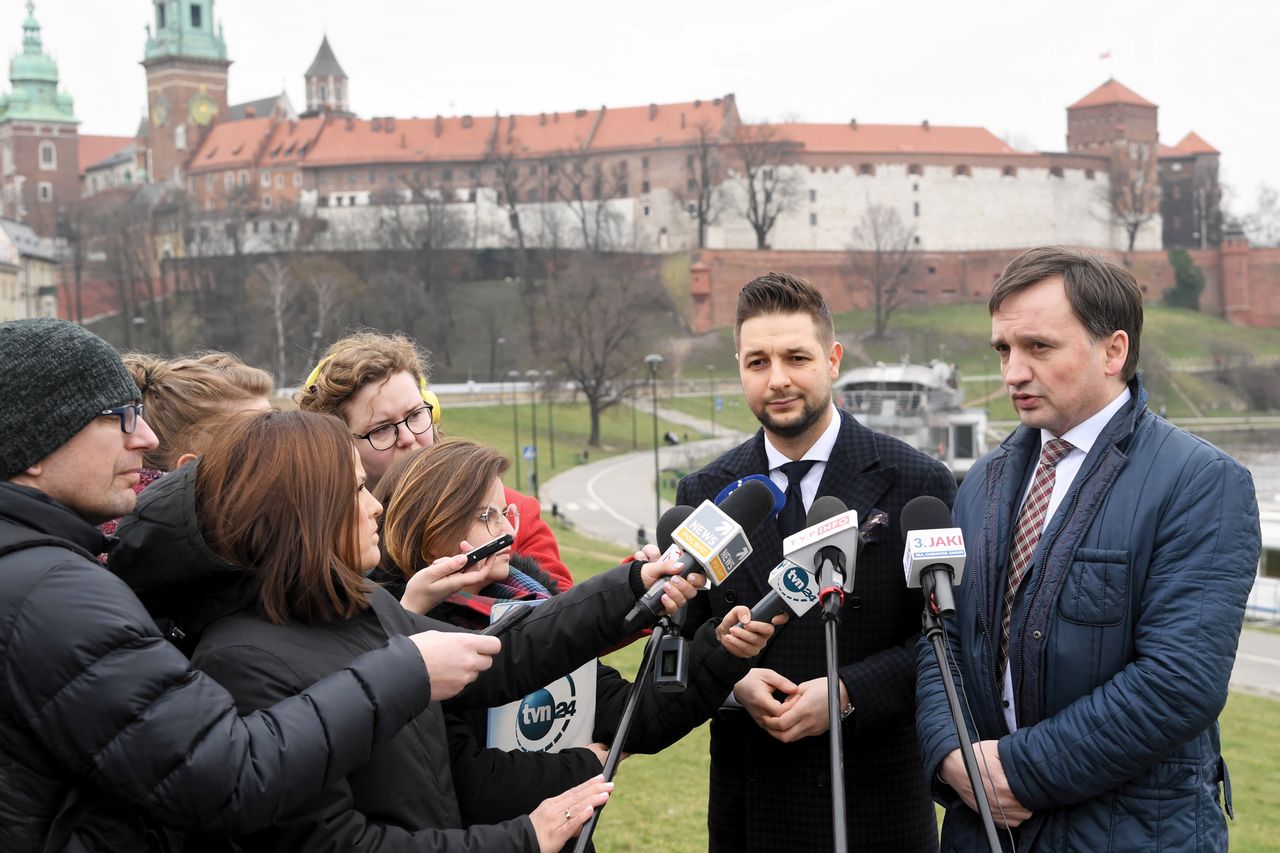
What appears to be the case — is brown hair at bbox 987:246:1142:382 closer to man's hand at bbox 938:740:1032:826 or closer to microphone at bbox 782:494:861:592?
microphone at bbox 782:494:861:592

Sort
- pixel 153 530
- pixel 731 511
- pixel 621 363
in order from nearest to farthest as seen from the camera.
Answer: pixel 153 530
pixel 731 511
pixel 621 363

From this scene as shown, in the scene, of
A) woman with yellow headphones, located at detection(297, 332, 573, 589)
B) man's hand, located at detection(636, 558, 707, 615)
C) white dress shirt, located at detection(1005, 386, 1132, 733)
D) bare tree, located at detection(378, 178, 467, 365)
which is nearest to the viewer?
man's hand, located at detection(636, 558, 707, 615)

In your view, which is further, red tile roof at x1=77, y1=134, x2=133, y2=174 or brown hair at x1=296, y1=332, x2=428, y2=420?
red tile roof at x1=77, y1=134, x2=133, y2=174

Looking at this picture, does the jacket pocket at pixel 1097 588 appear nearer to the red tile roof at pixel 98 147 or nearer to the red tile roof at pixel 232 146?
the red tile roof at pixel 232 146

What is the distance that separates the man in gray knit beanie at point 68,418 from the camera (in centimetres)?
236

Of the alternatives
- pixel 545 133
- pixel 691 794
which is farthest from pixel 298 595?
pixel 545 133

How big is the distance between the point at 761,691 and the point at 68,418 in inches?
68.1

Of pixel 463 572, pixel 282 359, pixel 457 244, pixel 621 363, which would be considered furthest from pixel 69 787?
pixel 457 244

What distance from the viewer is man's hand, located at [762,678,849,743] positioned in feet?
10.6

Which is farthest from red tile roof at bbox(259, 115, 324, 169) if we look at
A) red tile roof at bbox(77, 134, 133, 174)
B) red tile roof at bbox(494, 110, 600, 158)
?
red tile roof at bbox(77, 134, 133, 174)

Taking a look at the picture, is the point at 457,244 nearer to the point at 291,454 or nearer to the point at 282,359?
the point at 282,359

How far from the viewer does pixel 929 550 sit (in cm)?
259

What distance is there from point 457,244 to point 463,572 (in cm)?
7093

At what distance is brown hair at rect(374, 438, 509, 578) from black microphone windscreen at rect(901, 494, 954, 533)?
0.98 m
